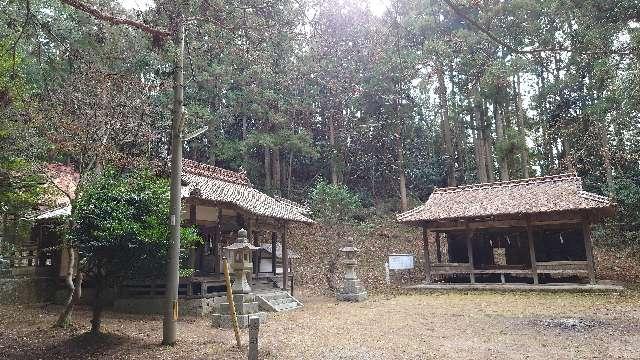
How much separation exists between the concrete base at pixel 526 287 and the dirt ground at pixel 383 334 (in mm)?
1553

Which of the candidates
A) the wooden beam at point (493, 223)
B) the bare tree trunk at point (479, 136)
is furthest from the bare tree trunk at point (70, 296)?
the bare tree trunk at point (479, 136)

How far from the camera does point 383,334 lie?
9.43 meters

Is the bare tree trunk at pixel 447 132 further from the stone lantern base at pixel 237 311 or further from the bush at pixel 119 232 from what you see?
the bush at pixel 119 232

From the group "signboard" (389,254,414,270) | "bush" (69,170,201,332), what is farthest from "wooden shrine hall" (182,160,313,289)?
"signboard" (389,254,414,270)

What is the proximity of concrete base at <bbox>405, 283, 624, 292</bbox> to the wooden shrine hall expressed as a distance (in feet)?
20.0

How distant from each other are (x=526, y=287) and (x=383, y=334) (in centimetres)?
997

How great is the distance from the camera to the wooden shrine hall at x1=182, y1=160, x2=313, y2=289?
44.8ft

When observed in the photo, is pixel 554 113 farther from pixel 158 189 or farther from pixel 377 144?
pixel 158 189

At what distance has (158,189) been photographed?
9438mm

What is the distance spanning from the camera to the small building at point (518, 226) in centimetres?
1659

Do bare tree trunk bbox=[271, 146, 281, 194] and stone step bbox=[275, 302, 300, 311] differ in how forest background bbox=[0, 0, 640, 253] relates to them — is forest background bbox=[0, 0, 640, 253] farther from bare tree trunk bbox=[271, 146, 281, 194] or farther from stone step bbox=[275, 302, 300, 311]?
stone step bbox=[275, 302, 300, 311]

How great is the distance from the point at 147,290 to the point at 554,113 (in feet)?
88.9

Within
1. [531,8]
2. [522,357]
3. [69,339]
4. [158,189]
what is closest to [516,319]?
[522,357]

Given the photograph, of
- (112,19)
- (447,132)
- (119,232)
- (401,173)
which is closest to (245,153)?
(401,173)
